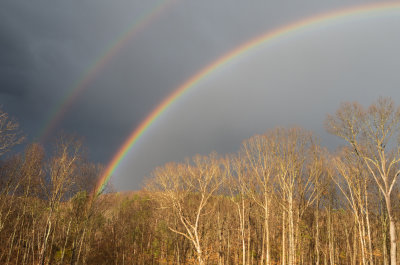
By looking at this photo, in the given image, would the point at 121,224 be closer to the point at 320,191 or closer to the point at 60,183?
the point at 60,183

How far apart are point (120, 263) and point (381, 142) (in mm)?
41832

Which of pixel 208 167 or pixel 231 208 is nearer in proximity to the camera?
pixel 208 167

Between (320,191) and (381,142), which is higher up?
(381,142)

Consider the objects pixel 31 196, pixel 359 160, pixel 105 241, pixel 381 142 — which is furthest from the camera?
pixel 105 241

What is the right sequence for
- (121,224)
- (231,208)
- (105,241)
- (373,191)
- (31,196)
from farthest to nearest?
(105,241) → (231,208) → (121,224) → (373,191) → (31,196)

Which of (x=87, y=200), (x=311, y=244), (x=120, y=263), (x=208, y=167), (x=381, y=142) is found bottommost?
(x=120, y=263)

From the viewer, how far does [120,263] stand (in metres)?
41.3

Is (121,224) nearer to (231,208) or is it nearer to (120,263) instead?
(120,263)

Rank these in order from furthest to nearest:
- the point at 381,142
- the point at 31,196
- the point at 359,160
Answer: the point at 31,196
the point at 359,160
the point at 381,142

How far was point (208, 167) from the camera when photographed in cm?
2350

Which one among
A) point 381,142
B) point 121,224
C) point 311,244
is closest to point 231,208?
point 311,244

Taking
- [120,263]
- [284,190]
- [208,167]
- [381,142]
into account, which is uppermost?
[381,142]

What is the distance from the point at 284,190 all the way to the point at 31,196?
1012 inches

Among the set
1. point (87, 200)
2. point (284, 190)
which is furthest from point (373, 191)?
point (87, 200)
